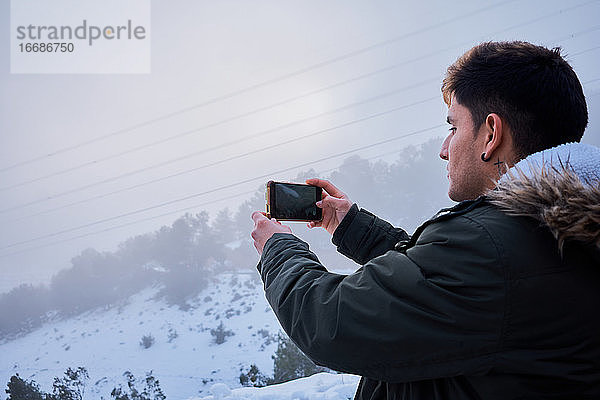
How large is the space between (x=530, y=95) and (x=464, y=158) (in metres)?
0.18

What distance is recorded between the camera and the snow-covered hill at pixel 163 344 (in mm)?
7879

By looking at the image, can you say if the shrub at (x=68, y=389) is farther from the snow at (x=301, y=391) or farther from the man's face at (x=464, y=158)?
the man's face at (x=464, y=158)

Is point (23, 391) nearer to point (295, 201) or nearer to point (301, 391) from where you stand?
point (301, 391)

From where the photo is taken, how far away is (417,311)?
53 cm

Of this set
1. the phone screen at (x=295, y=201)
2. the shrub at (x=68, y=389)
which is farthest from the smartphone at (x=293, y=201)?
the shrub at (x=68, y=389)

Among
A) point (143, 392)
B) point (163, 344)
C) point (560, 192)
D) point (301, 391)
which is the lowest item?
point (163, 344)

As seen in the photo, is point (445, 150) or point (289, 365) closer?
point (445, 150)

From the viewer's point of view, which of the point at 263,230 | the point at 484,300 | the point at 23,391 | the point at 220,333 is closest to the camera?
the point at 484,300

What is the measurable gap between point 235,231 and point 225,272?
131 inches

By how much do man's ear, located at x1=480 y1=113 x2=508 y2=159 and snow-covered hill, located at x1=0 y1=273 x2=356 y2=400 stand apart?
6.90 metres

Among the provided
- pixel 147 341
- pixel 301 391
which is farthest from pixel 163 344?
pixel 301 391

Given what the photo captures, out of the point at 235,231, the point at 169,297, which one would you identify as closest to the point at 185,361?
the point at 169,297

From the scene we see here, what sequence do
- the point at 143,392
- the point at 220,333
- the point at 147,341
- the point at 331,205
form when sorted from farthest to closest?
the point at 147,341 → the point at 220,333 → the point at 143,392 → the point at 331,205

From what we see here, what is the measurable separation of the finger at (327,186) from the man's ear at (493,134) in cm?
66
